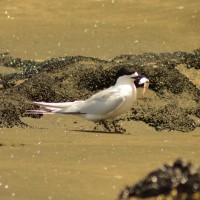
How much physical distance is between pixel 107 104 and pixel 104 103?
7 centimetres

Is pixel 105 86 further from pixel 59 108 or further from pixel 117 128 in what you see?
pixel 117 128

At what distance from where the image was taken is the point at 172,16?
21641 mm

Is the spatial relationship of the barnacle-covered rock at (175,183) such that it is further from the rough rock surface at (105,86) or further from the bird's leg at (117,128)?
the rough rock surface at (105,86)

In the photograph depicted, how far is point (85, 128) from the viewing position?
42.3ft

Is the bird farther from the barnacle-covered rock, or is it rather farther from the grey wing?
the barnacle-covered rock

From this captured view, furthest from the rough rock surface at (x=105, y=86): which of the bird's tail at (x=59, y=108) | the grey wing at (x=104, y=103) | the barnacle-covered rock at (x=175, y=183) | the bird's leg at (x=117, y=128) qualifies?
the barnacle-covered rock at (x=175, y=183)

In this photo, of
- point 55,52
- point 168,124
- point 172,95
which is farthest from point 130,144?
point 55,52

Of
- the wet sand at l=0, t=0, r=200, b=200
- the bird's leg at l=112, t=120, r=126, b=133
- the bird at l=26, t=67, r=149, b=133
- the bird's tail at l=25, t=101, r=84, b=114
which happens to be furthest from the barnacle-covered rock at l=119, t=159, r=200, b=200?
the bird's tail at l=25, t=101, r=84, b=114

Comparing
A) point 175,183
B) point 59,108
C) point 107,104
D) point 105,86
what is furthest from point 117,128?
point 175,183

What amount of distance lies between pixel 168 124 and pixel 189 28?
791 centimetres

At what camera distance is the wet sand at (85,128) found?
23.6ft

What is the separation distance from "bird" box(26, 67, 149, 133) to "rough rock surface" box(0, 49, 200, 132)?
0.45m

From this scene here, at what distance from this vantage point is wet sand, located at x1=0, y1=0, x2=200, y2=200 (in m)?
7.18

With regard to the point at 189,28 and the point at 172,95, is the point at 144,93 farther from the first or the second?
the point at 189,28
